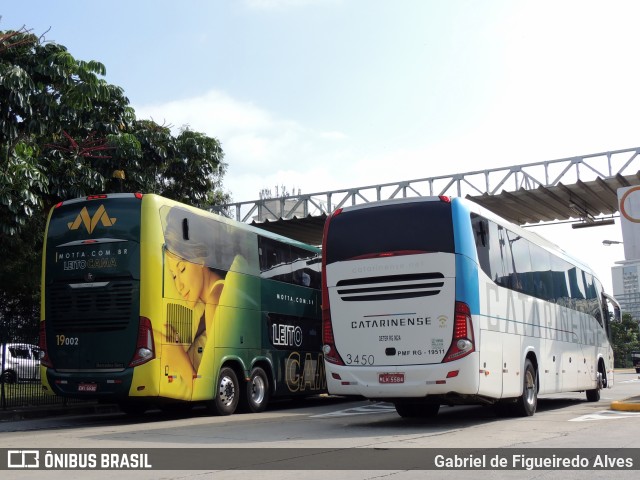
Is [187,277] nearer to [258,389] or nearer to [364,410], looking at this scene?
[258,389]

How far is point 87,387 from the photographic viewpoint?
13.6 metres

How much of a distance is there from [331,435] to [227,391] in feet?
16.8

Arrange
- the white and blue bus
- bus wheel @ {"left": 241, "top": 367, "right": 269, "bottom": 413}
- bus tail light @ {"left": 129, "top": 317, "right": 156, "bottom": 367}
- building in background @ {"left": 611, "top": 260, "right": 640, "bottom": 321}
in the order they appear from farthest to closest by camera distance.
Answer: building in background @ {"left": 611, "top": 260, "right": 640, "bottom": 321}, bus wheel @ {"left": 241, "top": 367, "right": 269, "bottom": 413}, bus tail light @ {"left": 129, "top": 317, "right": 156, "bottom": 367}, the white and blue bus

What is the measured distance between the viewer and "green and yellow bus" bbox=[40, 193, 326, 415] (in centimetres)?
1345

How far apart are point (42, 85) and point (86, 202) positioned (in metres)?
3.01

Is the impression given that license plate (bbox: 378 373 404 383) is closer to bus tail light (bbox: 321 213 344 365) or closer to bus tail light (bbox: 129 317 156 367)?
bus tail light (bbox: 321 213 344 365)

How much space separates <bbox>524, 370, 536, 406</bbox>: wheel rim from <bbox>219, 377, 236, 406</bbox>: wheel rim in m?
5.93

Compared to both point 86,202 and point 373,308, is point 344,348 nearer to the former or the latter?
point 373,308

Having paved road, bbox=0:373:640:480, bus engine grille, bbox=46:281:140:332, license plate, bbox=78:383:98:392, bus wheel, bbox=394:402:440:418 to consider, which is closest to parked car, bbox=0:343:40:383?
paved road, bbox=0:373:640:480

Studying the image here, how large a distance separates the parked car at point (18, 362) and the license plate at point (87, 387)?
3.42 m

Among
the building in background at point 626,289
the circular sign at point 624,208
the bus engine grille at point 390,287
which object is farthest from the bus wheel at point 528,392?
the building in background at point 626,289

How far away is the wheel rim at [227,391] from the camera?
50.8ft

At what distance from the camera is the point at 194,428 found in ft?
A: 40.4

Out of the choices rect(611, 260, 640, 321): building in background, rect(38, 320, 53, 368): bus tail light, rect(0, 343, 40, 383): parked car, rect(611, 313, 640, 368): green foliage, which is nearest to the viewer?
rect(38, 320, 53, 368): bus tail light
